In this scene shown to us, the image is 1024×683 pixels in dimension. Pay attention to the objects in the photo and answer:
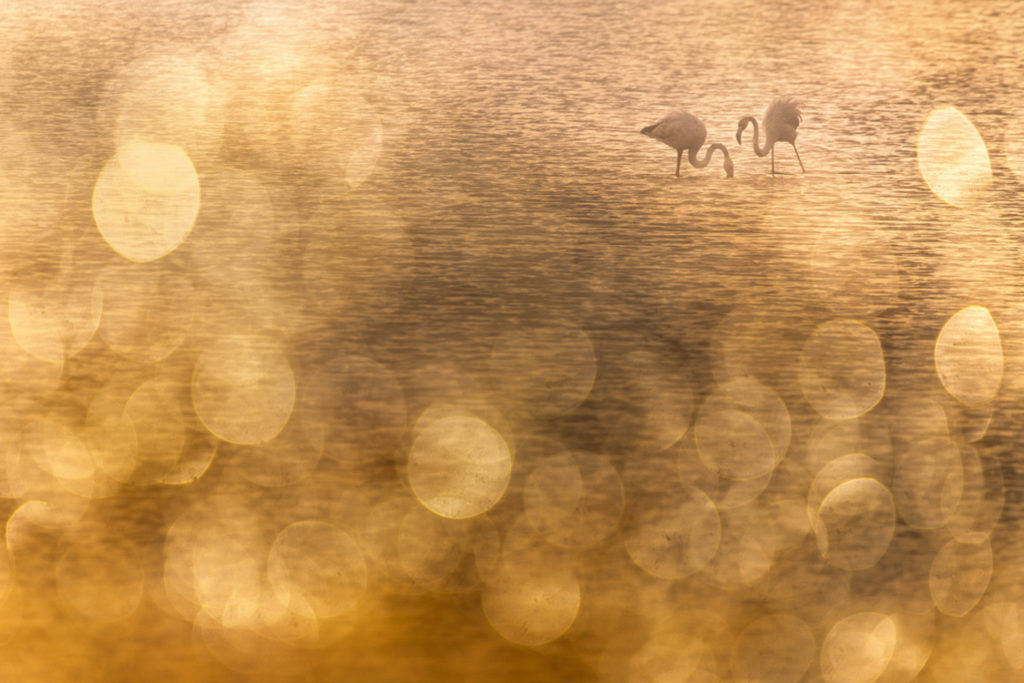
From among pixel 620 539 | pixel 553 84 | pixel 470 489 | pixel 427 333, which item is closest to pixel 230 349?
pixel 427 333

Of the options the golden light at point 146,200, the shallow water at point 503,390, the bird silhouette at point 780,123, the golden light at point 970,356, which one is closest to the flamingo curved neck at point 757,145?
the bird silhouette at point 780,123

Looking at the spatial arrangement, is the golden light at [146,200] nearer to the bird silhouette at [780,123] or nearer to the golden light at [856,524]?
the golden light at [856,524]

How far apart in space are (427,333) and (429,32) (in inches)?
279

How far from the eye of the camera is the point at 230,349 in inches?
196

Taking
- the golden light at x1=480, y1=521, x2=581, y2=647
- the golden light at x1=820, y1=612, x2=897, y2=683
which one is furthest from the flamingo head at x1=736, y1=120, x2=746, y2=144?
the golden light at x1=820, y1=612, x2=897, y2=683

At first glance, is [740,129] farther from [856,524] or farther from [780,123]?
[856,524]

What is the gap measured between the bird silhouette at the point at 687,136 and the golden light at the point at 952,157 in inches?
61.2

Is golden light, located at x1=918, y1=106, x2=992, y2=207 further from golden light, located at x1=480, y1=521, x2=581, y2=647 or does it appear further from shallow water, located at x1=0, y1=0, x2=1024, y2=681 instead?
golden light, located at x1=480, y1=521, x2=581, y2=647

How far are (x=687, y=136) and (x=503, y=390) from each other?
156 inches

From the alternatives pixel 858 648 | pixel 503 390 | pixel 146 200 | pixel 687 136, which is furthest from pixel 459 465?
pixel 687 136

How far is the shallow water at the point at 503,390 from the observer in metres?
3.20

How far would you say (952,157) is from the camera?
8289 millimetres

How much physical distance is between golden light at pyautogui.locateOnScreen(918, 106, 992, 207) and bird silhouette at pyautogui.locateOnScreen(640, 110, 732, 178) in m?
1.55

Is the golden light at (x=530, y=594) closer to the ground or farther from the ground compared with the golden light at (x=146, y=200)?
farther from the ground
